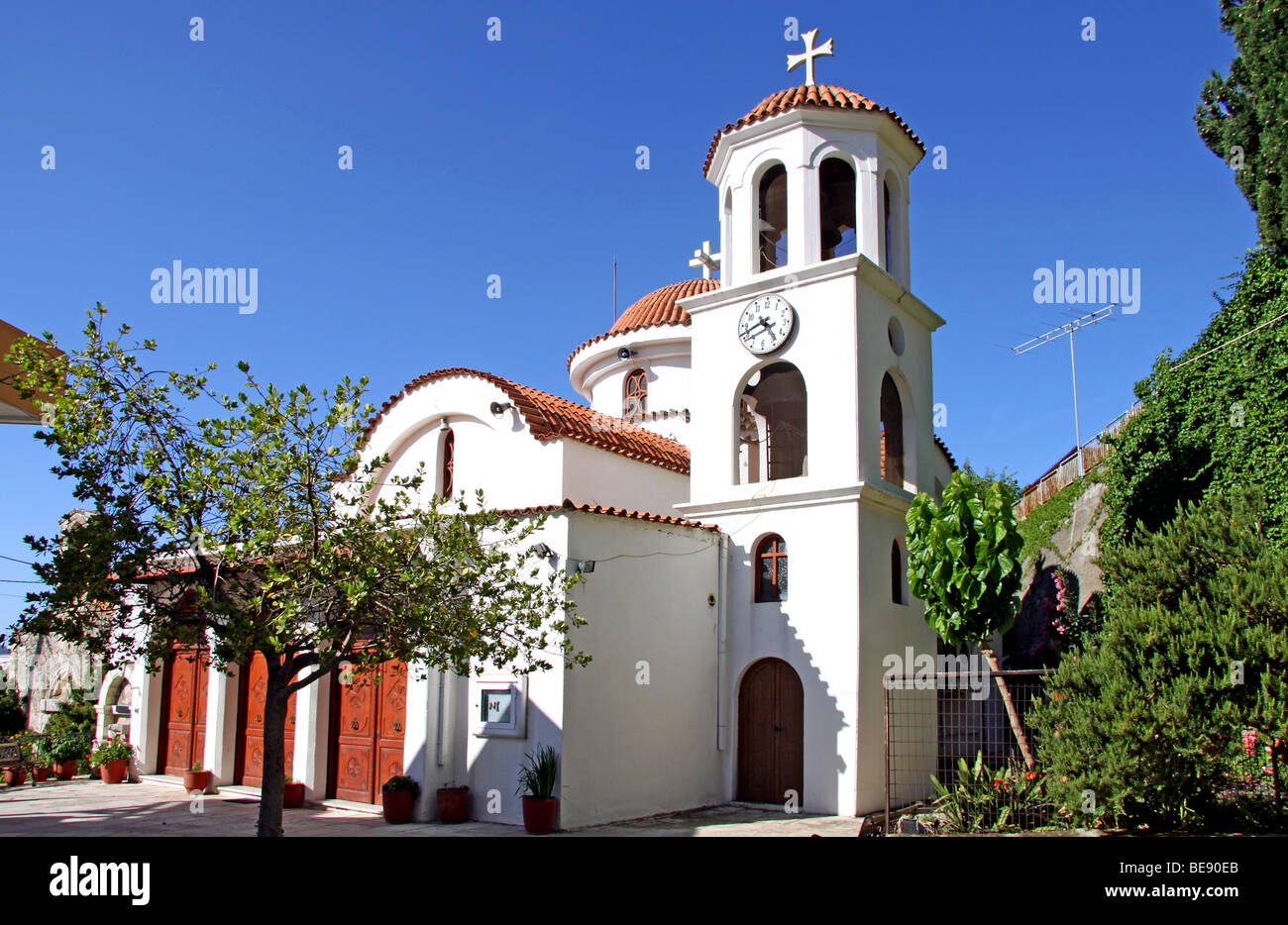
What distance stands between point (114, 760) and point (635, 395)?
13079 mm

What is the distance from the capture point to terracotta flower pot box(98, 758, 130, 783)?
18281 mm

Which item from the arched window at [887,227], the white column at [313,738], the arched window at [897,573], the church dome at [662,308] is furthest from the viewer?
the church dome at [662,308]

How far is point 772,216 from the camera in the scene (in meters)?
18.6

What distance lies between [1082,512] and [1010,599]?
11.0 m

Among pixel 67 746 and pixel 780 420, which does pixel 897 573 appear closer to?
pixel 780 420

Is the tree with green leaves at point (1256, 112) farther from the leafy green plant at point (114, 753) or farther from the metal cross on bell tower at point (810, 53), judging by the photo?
the leafy green plant at point (114, 753)

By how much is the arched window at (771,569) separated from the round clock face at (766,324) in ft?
10.9

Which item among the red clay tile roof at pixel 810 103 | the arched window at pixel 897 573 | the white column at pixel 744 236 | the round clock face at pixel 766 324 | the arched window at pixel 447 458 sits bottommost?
the arched window at pixel 897 573

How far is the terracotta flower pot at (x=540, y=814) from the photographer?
12.6 m

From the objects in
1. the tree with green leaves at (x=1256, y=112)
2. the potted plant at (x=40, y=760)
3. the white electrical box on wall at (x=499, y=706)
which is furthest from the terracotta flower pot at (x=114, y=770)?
the tree with green leaves at (x=1256, y=112)

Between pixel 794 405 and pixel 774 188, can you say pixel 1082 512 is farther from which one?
pixel 774 188

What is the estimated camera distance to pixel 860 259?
15.6 m
